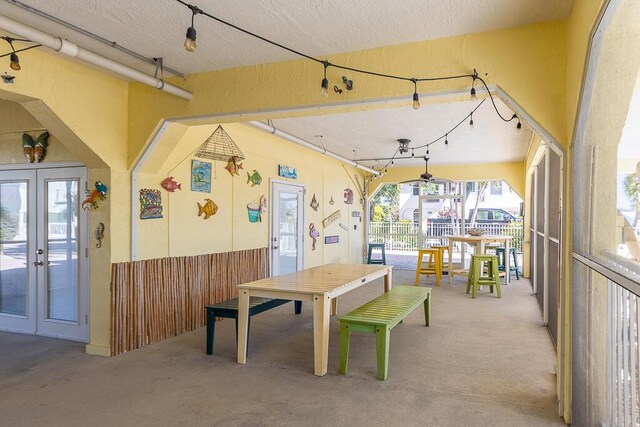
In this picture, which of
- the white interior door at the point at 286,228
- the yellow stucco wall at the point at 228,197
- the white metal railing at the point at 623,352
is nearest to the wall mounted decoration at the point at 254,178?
the yellow stucco wall at the point at 228,197

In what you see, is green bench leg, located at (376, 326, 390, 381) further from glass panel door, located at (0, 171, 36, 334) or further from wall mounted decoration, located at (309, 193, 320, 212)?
wall mounted decoration, located at (309, 193, 320, 212)

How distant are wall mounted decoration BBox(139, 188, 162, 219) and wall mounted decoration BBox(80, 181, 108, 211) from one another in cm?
39

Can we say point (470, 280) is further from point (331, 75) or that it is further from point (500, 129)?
point (331, 75)

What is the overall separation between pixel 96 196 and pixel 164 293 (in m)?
1.31

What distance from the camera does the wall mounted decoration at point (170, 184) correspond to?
16.5 feet

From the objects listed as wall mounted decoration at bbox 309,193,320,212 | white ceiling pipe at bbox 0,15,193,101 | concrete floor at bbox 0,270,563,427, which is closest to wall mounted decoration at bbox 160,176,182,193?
white ceiling pipe at bbox 0,15,193,101

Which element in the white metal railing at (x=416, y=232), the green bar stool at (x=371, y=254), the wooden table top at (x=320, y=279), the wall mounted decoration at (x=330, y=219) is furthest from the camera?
the white metal railing at (x=416, y=232)

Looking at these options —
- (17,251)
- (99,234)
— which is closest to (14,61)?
(99,234)

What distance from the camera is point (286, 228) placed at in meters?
7.92

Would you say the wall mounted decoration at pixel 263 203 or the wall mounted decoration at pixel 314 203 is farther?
the wall mounted decoration at pixel 314 203

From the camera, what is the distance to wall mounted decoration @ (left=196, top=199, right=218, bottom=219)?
18.5ft

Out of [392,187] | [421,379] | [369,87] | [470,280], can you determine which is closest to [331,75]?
[369,87]

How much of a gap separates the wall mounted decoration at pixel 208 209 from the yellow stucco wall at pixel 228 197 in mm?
57

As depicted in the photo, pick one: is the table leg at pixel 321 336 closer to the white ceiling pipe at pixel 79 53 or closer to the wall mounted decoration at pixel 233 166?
the white ceiling pipe at pixel 79 53
